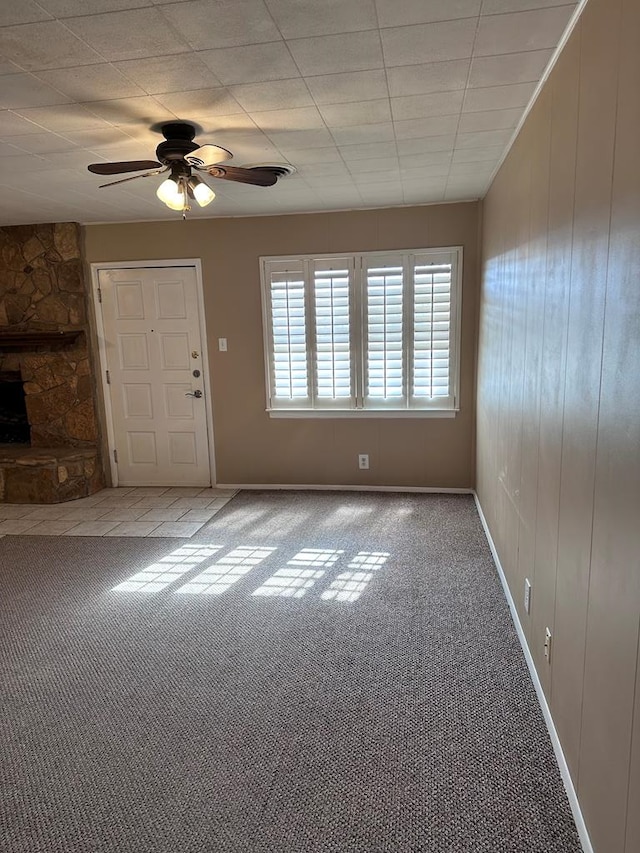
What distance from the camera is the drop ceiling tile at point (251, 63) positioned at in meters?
1.80

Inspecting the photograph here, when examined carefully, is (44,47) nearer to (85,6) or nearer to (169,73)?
(85,6)

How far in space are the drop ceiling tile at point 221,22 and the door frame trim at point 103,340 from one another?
2.91 meters

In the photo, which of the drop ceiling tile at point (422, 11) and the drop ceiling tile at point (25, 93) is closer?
the drop ceiling tile at point (422, 11)

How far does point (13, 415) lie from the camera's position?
509 centimetres

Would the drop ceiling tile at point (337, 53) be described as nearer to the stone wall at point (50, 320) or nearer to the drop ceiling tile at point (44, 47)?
the drop ceiling tile at point (44, 47)

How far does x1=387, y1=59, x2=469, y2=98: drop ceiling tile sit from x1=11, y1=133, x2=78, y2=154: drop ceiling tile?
1.65m

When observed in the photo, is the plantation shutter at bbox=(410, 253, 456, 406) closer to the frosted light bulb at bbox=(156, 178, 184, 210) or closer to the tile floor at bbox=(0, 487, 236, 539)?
the tile floor at bbox=(0, 487, 236, 539)

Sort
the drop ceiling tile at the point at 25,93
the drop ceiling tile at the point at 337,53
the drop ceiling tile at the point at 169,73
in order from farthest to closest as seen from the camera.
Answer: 1. the drop ceiling tile at the point at 25,93
2. the drop ceiling tile at the point at 169,73
3. the drop ceiling tile at the point at 337,53

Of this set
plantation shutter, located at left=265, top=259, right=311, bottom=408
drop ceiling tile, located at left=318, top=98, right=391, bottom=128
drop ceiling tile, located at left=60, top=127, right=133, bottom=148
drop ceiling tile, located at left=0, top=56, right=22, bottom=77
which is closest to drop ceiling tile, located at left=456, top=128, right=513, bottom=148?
drop ceiling tile, located at left=318, top=98, right=391, bottom=128

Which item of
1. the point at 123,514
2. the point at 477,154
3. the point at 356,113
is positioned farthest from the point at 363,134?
the point at 123,514

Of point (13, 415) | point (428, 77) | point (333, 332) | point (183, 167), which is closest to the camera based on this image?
point (428, 77)

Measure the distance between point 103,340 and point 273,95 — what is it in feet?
10.7

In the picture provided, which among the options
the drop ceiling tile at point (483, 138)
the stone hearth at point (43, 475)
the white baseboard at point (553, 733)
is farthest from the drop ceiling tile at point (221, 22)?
the stone hearth at point (43, 475)

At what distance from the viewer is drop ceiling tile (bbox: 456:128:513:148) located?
8.68ft
